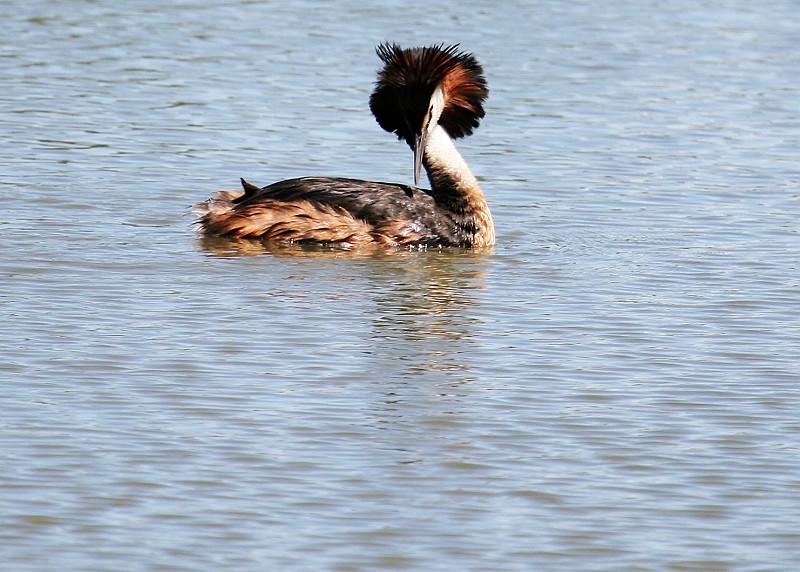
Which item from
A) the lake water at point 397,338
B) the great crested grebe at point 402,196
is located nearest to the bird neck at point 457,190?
the great crested grebe at point 402,196

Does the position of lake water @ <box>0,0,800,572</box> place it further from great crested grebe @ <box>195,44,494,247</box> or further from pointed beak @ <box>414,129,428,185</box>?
pointed beak @ <box>414,129,428,185</box>

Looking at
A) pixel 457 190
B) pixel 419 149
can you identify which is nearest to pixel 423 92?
pixel 419 149

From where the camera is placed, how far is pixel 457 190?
13.4 m

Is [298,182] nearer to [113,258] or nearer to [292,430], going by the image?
[113,258]

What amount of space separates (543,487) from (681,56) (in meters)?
15.1

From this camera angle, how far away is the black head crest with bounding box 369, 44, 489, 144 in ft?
44.0

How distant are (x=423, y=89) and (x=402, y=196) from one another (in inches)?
35.3

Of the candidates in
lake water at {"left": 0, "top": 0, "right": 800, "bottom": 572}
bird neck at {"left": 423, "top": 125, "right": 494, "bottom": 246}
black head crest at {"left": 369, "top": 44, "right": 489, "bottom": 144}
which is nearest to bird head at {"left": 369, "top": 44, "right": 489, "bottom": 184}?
black head crest at {"left": 369, "top": 44, "right": 489, "bottom": 144}

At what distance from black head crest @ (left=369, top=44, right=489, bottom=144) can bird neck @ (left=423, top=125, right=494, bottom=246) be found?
0.60 ft

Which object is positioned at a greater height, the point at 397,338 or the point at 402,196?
the point at 402,196

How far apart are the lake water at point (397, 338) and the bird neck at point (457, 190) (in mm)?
250

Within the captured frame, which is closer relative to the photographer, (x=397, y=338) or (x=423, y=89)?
(x=397, y=338)

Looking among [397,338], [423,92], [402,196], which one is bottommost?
[397,338]

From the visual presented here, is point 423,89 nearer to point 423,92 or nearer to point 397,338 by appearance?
point 423,92
